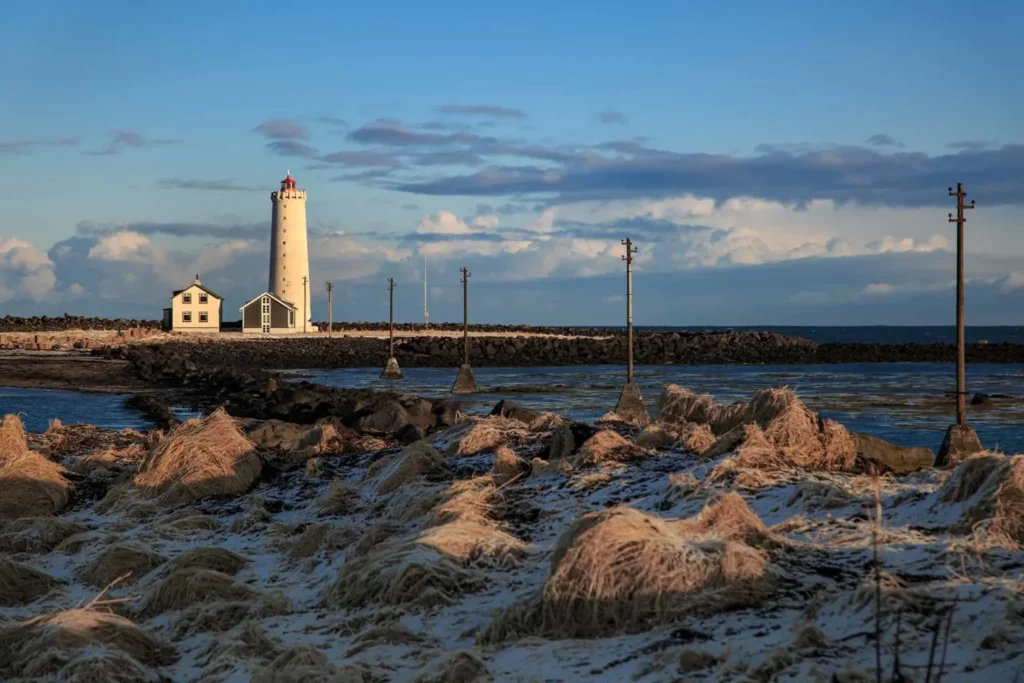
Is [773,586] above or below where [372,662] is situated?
above

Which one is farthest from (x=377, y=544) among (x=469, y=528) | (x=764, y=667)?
(x=764, y=667)

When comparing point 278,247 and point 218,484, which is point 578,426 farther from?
point 278,247

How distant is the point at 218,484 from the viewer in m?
11.4

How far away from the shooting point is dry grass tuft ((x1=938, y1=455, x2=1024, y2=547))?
6309mm

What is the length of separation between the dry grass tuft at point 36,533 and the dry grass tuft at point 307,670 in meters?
4.69

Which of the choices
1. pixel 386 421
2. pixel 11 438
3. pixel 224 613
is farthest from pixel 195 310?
pixel 224 613

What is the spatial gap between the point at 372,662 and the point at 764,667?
2.20 m

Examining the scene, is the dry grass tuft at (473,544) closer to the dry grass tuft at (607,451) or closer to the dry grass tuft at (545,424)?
the dry grass tuft at (607,451)

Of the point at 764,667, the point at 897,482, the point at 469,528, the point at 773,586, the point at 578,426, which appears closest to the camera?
the point at 764,667

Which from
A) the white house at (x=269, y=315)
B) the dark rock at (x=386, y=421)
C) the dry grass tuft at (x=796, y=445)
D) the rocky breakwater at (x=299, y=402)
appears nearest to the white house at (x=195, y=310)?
the white house at (x=269, y=315)

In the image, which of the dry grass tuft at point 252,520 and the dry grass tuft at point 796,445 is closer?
the dry grass tuft at point 796,445

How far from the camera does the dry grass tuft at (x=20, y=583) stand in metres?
8.02

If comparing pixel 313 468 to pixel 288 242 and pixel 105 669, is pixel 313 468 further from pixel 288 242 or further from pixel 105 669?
pixel 288 242

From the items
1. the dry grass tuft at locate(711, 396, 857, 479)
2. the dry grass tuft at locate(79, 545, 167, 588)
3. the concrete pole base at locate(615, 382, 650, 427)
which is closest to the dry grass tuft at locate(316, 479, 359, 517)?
the dry grass tuft at locate(79, 545, 167, 588)
